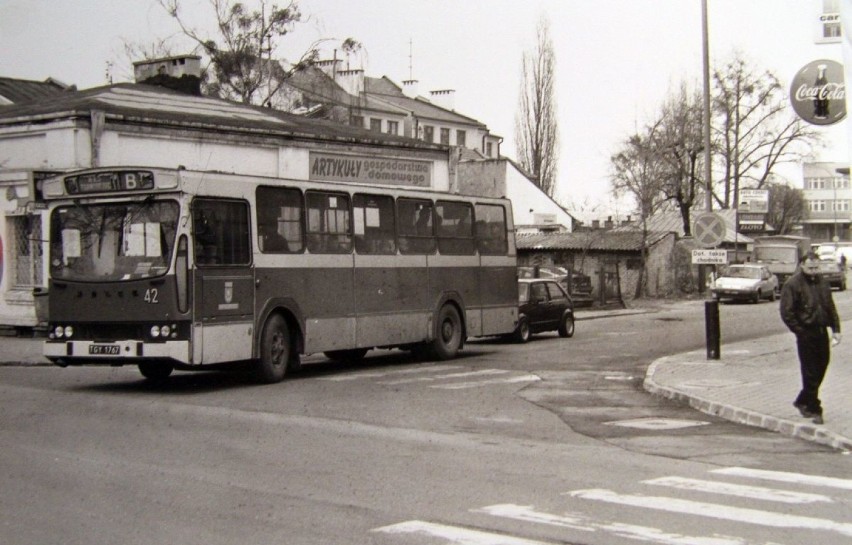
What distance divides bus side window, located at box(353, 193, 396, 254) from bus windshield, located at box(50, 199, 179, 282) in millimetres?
4431

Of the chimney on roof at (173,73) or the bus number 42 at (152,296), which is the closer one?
the bus number 42 at (152,296)

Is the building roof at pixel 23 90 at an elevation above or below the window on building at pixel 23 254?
above

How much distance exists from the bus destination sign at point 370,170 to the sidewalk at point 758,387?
511 inches

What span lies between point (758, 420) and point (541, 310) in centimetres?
1464

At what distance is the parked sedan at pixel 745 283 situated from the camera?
50.9 metres

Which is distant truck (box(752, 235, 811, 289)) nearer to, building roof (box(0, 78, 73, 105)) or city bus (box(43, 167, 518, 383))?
building roof (box(0, 78, 73, 105))

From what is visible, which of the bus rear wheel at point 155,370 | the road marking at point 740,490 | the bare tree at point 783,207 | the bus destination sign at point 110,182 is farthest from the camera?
the bare tree at point 783,207

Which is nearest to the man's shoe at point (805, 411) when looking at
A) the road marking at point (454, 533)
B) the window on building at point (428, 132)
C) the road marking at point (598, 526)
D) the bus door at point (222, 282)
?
the road marking at point (598, 526)

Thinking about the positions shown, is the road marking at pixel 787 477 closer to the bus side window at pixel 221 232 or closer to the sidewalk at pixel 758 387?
the sidewalk at pixel 758 387

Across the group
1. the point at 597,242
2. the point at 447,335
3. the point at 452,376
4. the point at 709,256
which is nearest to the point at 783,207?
the point at 597,242

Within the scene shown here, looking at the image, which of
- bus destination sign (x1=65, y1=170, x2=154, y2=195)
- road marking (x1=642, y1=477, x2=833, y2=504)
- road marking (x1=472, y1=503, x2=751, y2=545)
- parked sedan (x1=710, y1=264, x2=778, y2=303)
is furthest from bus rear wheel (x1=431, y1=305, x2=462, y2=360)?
parked sedan (x1=710, y1=264, x2=778, y2=303)

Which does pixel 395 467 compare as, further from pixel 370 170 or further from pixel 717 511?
pixel 370 170

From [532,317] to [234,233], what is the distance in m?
12.0

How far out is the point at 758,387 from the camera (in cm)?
1590
